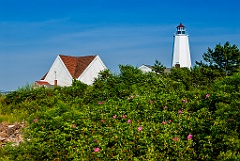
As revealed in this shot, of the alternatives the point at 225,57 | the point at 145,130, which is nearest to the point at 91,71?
the point at 225,57

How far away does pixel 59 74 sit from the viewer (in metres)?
36.8

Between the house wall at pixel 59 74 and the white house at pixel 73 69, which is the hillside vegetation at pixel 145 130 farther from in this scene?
the house wall at pixel 59 74

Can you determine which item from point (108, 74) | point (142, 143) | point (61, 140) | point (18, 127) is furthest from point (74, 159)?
point (108, 74)

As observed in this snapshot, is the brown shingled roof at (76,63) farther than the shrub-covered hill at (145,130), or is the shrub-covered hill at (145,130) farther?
the brown shingled roof at (76,63)

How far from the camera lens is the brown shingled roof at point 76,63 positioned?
3581cm

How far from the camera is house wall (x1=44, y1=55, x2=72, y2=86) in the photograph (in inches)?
1415

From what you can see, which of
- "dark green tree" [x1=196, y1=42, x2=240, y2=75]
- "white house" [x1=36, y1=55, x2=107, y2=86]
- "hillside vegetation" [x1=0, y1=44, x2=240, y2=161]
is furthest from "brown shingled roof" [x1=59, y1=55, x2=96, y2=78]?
"hillside vegetation" [x1=0, y1=44, x2=240, y2=161]

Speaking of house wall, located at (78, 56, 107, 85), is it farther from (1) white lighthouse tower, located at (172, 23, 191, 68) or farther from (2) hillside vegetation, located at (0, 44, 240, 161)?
(2) hillside vegetation, located at (0, 44, 240, 161)

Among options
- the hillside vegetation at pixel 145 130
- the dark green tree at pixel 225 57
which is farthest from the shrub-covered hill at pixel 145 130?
the dark green tree at pixel 225 57

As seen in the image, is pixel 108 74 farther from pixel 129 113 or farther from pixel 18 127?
pixel 129 113

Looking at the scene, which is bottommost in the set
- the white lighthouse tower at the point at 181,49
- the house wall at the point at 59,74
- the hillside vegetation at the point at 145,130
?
the hillside vegetation at the point at 145,130

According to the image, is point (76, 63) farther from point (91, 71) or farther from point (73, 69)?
point (91, 71)

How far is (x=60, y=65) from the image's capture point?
120ft

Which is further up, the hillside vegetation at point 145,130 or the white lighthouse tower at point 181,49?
the white lighthouse tower at point 181,49
